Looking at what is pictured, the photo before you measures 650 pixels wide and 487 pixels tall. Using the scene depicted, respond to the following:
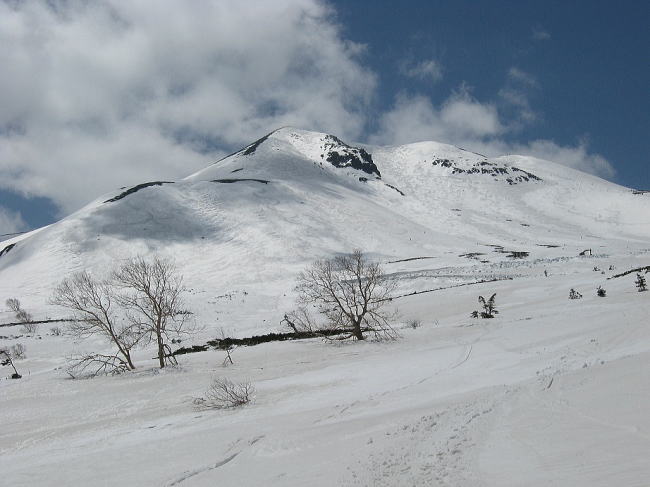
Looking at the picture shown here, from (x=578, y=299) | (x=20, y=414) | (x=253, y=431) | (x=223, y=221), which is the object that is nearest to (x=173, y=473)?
(x=253, y=431)

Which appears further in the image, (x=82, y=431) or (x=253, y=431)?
(x=82, y=431)

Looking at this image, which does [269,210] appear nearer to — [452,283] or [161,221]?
[161,221]

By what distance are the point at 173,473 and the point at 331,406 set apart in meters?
3.64

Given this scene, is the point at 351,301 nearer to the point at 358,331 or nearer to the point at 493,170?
the point at 358,331

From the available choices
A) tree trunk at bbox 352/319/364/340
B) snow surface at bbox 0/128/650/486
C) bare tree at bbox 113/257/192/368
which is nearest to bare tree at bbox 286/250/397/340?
tree trunk at bbox 352/319/364/340

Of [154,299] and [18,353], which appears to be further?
[18,353]

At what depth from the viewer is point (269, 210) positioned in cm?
9638

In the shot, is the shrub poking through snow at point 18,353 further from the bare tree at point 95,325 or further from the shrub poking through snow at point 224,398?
the shrub poking through snow at point 224,398

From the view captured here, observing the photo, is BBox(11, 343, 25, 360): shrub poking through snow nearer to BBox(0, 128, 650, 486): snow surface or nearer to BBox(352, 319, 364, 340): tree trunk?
BBox(0, 128, 650, 486): snow surface

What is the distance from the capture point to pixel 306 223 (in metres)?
91.0

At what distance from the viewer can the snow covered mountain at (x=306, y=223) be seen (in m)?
66.6

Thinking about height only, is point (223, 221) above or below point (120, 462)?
above

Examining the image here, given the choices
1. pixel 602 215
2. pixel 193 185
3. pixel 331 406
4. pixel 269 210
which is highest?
pixel 193 185

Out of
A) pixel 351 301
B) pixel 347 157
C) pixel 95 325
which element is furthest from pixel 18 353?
pixel 347 157
